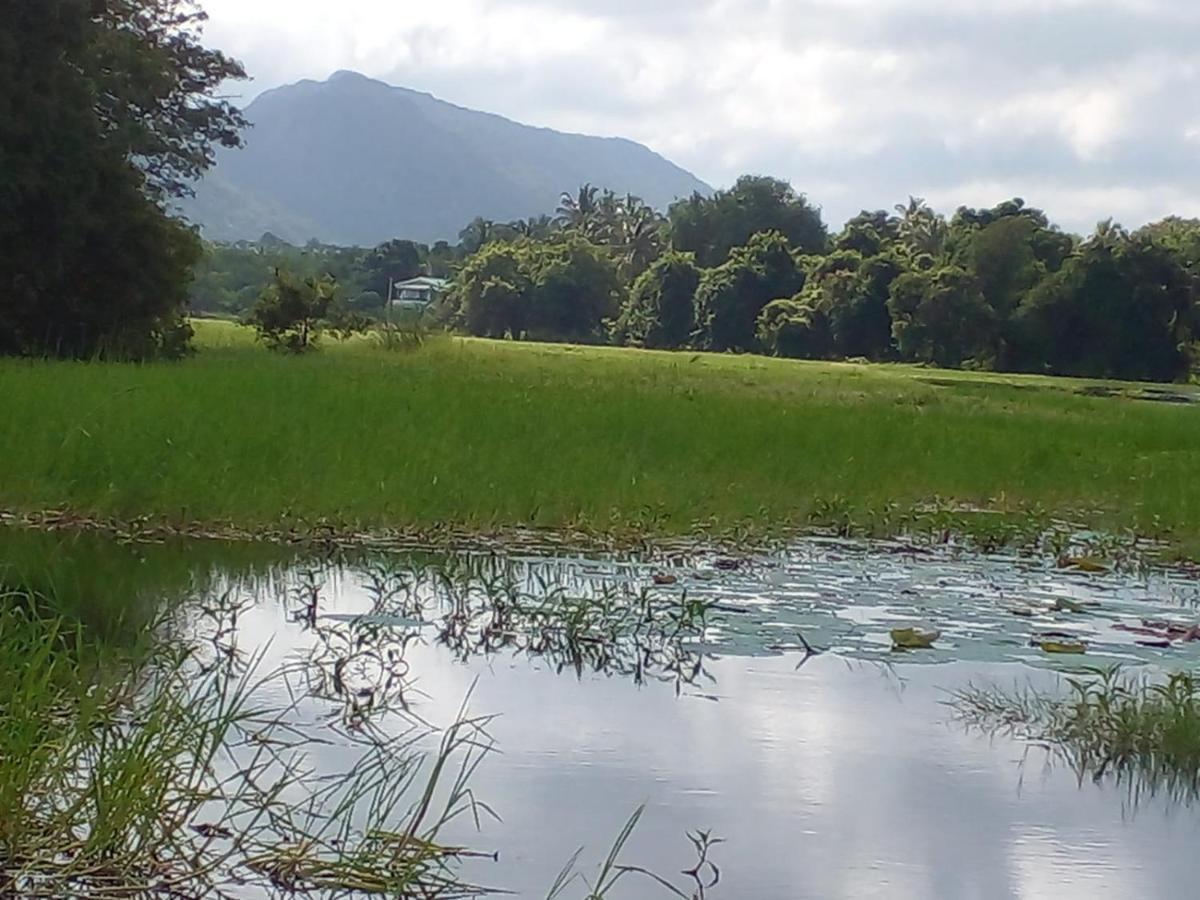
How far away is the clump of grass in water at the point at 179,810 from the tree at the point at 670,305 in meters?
44.6

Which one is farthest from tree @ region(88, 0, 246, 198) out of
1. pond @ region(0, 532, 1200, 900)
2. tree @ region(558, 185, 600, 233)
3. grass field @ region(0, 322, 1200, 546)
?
tree @ region(558, 185, 600, 233)

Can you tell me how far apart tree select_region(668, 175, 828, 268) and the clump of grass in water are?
58.5m

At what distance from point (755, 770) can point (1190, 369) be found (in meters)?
36.4

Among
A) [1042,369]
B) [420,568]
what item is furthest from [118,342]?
[1042,369]

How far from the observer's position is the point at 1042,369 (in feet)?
128

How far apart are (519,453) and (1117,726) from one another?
5524 mm

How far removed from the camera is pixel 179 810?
352cm

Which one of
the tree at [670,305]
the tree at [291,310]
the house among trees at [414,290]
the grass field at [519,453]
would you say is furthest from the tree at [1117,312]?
the house among trees at [414,290]

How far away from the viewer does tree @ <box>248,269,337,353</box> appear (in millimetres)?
→ 24125

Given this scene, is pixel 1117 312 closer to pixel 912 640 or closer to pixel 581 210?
pixel 912 640

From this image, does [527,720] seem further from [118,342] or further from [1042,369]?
[1042,369]

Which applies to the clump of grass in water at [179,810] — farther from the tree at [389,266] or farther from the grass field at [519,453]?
the tree at [389,266]

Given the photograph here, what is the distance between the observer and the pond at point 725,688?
3842mm

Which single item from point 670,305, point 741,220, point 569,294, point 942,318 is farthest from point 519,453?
point 741,220
